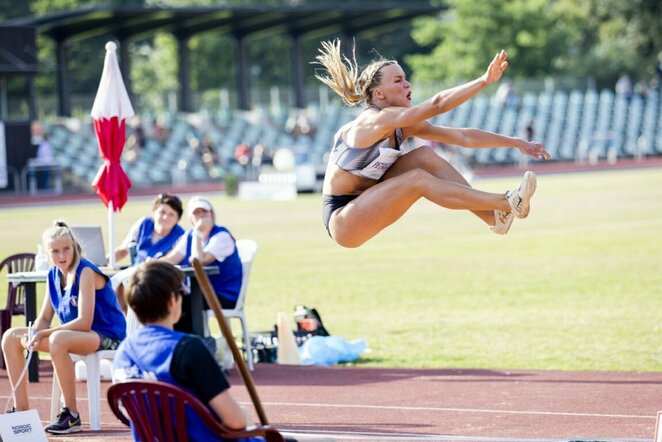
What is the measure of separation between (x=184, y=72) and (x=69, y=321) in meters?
39.6

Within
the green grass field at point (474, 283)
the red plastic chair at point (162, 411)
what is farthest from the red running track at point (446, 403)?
the red plastic chair at point (162, 411)

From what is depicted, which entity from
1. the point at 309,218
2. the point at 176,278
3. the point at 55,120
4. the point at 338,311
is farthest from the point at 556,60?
the point at 176,278

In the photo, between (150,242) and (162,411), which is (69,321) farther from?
(162,411)

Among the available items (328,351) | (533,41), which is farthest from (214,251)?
(533,41)

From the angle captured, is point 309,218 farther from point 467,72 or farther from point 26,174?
point 467,72

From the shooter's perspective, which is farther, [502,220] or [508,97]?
[508,97]

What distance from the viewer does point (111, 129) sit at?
1127 centimetres

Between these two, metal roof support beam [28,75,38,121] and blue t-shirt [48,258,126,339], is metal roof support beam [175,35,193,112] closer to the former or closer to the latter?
metal roof support beam [28,75,38,121]

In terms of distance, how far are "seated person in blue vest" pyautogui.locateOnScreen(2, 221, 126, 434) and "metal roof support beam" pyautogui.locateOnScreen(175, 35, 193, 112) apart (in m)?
39.3

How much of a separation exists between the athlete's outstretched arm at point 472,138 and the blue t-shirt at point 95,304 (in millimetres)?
2298

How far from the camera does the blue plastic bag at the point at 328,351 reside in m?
11.4

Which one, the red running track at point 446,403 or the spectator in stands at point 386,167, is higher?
the spectator in stands at point 386,167

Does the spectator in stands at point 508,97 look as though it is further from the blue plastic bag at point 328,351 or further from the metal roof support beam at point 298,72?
the blue plastic bag at point 328,351

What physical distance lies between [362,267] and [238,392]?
31.0ft
